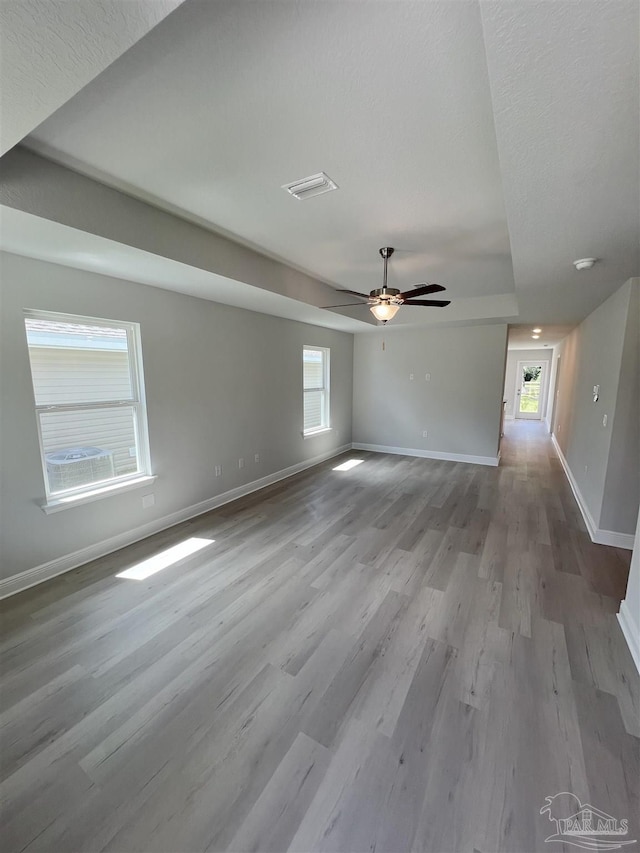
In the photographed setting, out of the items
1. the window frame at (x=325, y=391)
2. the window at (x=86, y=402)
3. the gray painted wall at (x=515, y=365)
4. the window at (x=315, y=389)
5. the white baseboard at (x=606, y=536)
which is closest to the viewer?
the window at (x=86, y=402)

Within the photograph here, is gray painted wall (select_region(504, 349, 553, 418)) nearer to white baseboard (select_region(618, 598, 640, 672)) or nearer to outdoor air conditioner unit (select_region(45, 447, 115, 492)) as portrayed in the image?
white baseboard (select_region(618, 598, 640, 672))

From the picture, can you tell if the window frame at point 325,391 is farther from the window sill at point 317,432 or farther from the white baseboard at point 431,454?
the white baseboard at point 431,454

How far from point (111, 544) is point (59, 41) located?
3.24 m

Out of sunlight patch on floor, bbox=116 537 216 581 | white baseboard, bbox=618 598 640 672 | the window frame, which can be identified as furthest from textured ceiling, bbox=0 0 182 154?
the window frame

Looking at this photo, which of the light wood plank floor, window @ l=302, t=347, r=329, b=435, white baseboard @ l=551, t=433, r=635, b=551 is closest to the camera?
the light wood plank floor

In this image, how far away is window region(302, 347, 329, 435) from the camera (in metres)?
5.90

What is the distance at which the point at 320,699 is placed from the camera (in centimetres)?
169

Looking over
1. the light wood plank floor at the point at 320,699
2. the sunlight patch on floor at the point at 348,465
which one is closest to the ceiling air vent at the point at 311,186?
the light wood plank floor at the point at 320,699

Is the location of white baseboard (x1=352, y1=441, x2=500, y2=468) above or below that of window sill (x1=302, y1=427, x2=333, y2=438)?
below

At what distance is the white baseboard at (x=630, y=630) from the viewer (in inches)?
75.4

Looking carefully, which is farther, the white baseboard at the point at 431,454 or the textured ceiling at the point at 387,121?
the white baseboard at the point at 431,454

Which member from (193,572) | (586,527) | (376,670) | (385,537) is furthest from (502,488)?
(193,572)

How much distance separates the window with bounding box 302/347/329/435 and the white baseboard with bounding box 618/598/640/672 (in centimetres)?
441

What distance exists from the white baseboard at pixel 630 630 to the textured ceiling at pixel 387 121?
2.35 metres
